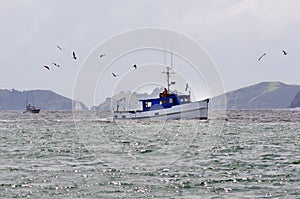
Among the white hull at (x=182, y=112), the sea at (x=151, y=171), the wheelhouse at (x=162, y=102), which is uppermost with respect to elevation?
the wheelhouse at (x=162, y=102)

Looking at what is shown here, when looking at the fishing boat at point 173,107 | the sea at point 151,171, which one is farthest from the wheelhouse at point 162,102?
the sea at point 151,171

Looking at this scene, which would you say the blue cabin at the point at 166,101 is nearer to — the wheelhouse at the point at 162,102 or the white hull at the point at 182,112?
the wheelhouse at the point at 162,102

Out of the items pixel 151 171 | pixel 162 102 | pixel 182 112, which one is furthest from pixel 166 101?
pixel 151 171

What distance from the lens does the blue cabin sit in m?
99.6

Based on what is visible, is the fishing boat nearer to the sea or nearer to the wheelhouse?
the wheelhouse

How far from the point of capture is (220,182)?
92.5 feet

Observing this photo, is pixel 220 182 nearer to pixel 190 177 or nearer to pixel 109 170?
pixel 190 177

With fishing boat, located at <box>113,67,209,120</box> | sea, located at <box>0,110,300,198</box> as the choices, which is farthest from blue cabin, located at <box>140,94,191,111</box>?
sea, located at <box>0,110,300,198</box>

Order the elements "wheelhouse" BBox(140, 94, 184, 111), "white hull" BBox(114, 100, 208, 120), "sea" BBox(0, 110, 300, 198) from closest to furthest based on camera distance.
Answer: "sea" BBox(0, 110, 300, 198), "white hull" BBox(114, 100, 208, 120), "wheelhouse" BBox(140, 94, 184, 111)

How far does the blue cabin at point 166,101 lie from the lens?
99.6 meters

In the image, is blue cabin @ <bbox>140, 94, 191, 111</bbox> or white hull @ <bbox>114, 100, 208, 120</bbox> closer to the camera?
white hull @ <bbox>114, 100, 208, 120</bbox>

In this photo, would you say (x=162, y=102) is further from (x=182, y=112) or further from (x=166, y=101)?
(x=182, y=112)

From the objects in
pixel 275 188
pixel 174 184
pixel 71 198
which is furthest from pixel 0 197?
pixel 275 188

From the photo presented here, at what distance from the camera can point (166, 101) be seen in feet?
328
